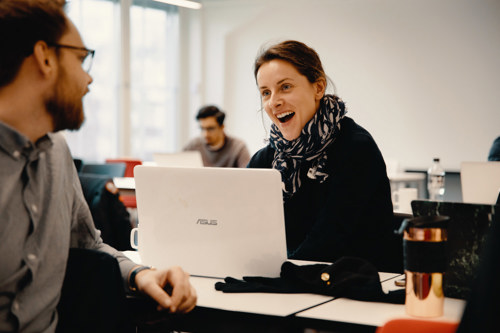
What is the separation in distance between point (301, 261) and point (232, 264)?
30 centimetres

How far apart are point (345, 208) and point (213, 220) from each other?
0.61 metres

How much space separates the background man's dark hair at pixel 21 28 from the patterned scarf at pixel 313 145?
1.19 metres

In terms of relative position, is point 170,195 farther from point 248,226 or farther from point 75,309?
point 75,309

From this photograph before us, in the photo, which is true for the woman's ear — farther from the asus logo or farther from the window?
the window

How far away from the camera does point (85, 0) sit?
280 inches

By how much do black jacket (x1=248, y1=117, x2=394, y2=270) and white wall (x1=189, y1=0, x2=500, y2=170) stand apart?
5200mm

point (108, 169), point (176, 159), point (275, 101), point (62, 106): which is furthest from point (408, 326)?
point (176, 159)

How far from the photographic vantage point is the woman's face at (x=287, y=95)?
2322 millimetres

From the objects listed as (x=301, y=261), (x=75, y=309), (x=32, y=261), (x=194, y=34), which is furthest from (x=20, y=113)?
(x=194, y=34)

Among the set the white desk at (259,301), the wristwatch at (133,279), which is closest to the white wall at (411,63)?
the white desk at (259,301)

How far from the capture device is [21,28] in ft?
4.02

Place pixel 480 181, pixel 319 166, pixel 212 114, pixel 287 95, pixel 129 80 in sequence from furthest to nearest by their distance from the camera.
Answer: pixel 129 80 < pixel 212 114 < pixel 480 181 < pixel 287 95 < pixel 319 166

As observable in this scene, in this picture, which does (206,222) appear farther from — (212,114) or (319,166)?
(212,114)

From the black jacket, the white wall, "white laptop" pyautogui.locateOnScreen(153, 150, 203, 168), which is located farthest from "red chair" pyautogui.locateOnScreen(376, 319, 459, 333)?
the white wall
